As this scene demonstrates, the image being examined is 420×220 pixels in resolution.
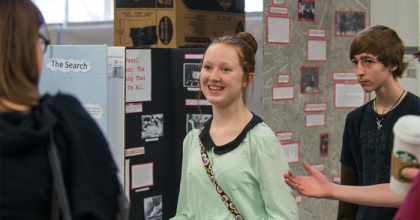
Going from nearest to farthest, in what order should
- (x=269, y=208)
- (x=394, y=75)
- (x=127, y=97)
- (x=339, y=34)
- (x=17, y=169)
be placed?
(x=17, y=169), (x=269, y=208), (x=394, y=75), (x=127, y=97), (x=339, y=34)

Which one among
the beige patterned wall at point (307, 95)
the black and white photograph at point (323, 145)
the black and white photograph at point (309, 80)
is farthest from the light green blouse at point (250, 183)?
the black and white photograph at point (323, 145)

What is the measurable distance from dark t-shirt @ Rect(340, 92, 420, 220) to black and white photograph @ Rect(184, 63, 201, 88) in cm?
125

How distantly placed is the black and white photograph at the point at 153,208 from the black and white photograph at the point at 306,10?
5.45 ft

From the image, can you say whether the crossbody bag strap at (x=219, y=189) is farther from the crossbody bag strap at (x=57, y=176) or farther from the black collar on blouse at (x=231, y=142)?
the crossbody bag strap at (x=57, y=176)

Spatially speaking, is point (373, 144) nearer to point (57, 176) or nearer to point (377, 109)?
point (377, 109)

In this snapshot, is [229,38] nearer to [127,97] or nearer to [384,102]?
[384,102]

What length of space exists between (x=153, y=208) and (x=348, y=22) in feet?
6.69

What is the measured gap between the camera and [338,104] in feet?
12.6

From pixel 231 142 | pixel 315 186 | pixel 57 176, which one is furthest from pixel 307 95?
pixel 57 176

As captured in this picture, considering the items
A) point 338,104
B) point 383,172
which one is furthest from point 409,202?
point 338,104

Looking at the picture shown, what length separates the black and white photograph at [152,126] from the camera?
322cm

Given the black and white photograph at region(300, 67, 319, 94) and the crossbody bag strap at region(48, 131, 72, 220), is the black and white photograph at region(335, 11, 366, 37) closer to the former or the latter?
the black and white photograph at region(300, 67, 319, 94)

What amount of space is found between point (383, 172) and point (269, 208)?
2.01 feet

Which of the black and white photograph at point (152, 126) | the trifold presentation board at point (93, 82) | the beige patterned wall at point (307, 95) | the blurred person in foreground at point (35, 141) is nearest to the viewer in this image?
the blurred person in foreground at point (35, 141)
